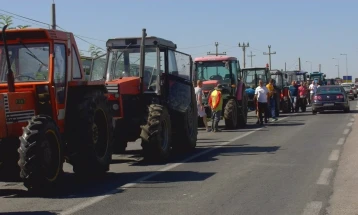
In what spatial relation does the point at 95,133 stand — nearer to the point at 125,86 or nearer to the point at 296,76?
the point at 125,86

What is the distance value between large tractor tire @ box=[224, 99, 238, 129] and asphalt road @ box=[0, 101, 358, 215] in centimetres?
706

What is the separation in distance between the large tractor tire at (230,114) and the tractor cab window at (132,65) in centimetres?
870

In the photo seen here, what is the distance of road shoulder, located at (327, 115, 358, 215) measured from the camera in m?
8.52

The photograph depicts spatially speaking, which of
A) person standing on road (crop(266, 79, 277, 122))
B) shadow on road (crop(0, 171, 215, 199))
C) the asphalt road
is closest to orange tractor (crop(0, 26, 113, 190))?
shadow on road (crop(0, 171, 215, 199))

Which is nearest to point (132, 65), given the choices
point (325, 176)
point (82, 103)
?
point (82, 103)

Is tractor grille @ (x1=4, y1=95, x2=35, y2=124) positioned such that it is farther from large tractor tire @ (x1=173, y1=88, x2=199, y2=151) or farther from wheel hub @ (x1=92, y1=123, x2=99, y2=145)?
large tractor tire @ (x1=173, y1=88, x2=199, y2=151)

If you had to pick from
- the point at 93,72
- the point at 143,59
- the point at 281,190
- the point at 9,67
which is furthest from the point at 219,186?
the point at 93,72

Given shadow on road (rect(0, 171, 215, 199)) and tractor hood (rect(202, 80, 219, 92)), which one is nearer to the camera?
shadow on road (rect(0, 171, 215, 199))

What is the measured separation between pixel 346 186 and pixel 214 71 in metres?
15.3

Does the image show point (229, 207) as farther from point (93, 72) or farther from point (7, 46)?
point (93, 72)

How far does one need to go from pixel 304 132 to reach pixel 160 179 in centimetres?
1055

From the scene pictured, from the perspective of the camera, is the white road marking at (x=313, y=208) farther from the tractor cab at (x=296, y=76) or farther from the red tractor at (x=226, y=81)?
the tractor cab at (x=296, y=76)

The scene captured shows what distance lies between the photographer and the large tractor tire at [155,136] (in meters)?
13.4

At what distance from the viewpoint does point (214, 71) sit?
2530cm
